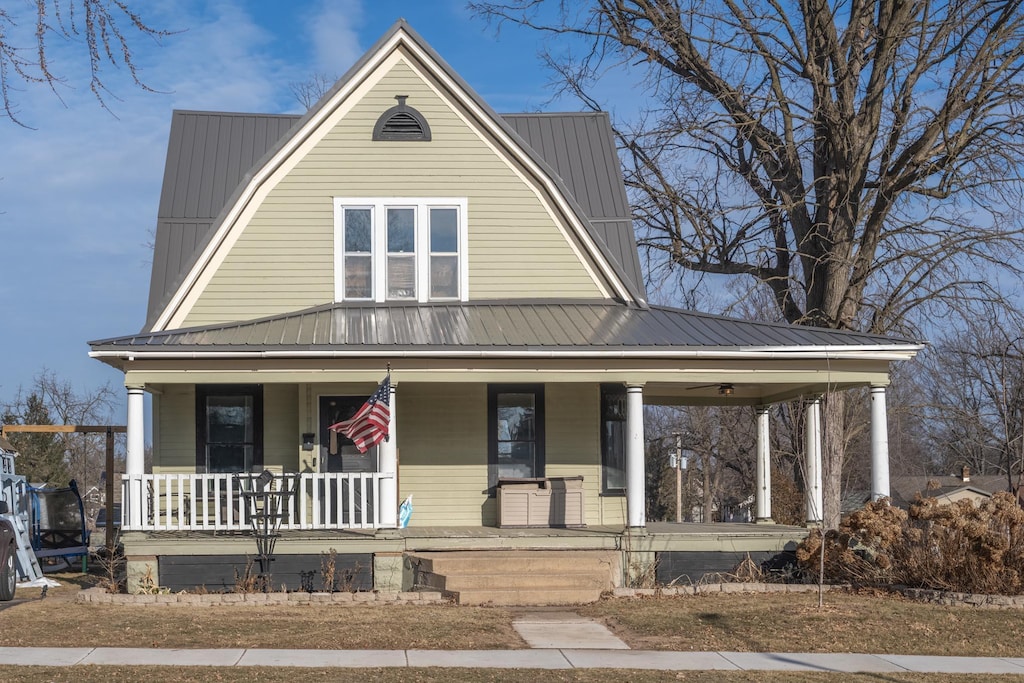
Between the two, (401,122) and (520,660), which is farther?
(401,122)

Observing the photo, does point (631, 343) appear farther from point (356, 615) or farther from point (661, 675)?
point (661, 675)

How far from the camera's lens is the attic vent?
18203 millimetres

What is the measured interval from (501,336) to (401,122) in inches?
169

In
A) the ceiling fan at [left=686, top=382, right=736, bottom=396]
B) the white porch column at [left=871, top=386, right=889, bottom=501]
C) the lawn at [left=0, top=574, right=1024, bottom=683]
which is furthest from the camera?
the ceiling fan at [left=686, top=382, right=736, bottom=396]

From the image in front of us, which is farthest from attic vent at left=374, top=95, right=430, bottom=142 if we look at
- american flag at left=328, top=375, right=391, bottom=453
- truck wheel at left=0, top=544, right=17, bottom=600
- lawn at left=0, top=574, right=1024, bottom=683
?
truck wheel at left=0, top=544, right=17, bottom=600

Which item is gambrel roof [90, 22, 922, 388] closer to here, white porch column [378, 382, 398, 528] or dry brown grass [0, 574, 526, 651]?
white porch column [378, 382, 398, 528]

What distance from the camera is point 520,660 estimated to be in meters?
10.6

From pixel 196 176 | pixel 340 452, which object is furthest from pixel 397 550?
pixel 196 176

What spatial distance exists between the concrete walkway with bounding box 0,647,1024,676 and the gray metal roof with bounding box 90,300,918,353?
17.1ft

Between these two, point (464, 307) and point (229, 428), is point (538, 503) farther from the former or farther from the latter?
point (229, 428)

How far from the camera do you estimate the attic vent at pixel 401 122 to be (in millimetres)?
18203

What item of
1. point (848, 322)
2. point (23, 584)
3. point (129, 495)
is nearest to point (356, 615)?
point (129, 495)

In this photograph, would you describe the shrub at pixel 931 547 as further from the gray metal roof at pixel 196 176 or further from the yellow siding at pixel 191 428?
the gray metal roof at pixel 196 176

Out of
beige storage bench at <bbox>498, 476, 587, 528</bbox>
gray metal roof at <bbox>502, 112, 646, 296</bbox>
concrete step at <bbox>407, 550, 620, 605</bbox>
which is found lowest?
concrete step at <bbox>407, 550, 620, 605</bbox>
